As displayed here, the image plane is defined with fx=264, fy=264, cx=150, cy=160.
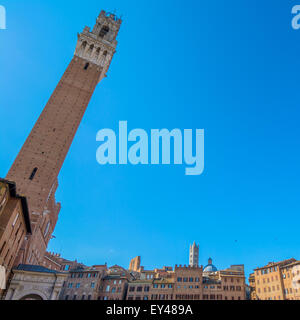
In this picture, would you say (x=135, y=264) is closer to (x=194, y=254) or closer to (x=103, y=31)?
(x=194, y=254)

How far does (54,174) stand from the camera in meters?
36.6

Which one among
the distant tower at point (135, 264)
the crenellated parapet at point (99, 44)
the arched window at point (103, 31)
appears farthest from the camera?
the distant tower at point (135, 264)

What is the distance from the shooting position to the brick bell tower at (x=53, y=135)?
112ft

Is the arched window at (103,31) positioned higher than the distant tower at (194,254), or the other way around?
the arched window at (103,31)

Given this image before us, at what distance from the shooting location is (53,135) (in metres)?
39.6

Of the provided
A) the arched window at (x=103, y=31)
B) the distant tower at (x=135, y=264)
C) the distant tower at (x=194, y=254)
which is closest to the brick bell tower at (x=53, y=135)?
the arched window at (x=103, y=31)

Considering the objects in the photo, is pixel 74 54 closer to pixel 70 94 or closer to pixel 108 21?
pixel 70 94

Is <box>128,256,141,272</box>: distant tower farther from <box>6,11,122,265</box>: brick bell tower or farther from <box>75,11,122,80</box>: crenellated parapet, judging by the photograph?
<box>75,11,122,80</box>: crenellated parapet

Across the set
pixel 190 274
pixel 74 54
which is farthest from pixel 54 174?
pixel 190 274

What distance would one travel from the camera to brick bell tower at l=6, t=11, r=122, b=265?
3406 cm

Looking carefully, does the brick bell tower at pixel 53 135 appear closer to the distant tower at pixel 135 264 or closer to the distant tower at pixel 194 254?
the distant tower at pixel 135 264

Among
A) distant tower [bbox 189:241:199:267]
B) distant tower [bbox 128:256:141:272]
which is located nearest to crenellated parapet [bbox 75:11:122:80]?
distant tower [bbox 128:256:141:272]

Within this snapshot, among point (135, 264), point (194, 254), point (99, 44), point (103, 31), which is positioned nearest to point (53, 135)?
point (99, 44)
